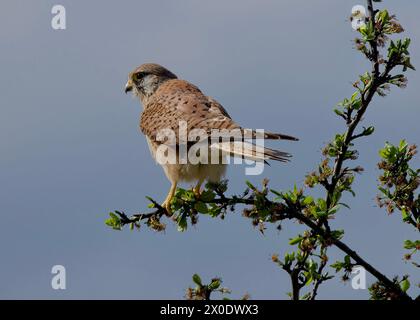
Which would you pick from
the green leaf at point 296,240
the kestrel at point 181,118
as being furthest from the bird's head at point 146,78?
the green leaf at point 296,240

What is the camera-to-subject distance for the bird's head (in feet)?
31.1

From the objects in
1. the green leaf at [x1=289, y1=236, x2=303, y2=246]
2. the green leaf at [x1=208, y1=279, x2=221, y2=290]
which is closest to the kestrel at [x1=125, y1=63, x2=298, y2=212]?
the green leaf at [x1=289, y1=236, x2=303, y2=246]

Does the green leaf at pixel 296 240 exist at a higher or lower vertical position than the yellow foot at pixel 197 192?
lower

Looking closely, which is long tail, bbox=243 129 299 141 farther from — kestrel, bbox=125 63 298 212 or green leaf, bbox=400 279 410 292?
green leaf, bbox=400 279 410 292

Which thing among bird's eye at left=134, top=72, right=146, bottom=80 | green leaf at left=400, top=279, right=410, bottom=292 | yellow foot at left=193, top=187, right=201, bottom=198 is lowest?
green leaf at left=400, top=279, right=410, bottom=292

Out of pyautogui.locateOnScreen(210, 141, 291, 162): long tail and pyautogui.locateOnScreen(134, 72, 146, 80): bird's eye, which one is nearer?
pyautogui.locateOnScreen(210, 141, 291, 162): long tail

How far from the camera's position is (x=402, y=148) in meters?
5.84

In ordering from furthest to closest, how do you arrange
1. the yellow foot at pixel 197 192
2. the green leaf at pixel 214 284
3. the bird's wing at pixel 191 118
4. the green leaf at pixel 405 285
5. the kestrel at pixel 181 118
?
the kestrel at pixel 181 118 < the bird's wing at pixel 191 118 < the yellow foot at pixel 197 192 < the green leaf at pixel 405 285 < the green leaf at pixel 214 284

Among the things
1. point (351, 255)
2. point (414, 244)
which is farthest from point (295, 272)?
point (414, 244)

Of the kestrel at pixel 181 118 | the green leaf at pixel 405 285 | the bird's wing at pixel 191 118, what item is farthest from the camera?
the kestrel at pixel 181 118

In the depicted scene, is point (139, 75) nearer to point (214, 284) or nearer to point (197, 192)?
point (197, 192)

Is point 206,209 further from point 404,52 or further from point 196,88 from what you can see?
point 196,88

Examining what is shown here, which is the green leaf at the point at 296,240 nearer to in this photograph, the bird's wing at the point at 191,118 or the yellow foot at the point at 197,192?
the bird's wing at the point at 191,118

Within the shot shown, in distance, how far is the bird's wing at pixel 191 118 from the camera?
598cm
